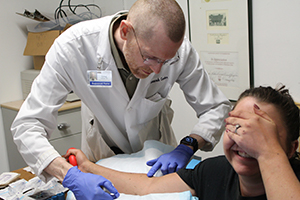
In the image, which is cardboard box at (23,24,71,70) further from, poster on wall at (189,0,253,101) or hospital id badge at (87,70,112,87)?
hospital id badge at (87,70,112,87)

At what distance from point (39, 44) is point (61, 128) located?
0.79 meters

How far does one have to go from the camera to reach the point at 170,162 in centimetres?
133

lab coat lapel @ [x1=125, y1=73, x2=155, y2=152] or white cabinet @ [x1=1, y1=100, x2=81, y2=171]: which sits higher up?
lab coat lapel @ [x1=125, y1=73, x2=155, y2=152]

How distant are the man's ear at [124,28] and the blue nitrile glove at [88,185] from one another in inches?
23.1

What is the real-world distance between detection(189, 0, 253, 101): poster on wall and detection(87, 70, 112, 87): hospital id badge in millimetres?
1364

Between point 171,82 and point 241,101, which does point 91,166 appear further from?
point 241,101

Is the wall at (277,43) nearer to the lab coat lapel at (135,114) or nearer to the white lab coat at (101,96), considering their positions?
the white lab coat at (101,96)

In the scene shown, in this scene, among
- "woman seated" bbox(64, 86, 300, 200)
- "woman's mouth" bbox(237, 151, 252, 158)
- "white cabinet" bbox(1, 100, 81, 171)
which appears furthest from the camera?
"white cabinet" bbox(1, 100, 81, 171)

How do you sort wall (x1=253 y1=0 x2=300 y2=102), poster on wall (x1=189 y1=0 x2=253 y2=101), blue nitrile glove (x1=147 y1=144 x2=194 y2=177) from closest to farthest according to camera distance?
blue nitrile glove (x1=147 y1=144 x2=194 y2=177) < wall (x1=253 y1=0 x2=300 y2=102) < poster on wall (x1=189 y1=0 x2=253 y2=101)

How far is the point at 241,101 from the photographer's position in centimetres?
105

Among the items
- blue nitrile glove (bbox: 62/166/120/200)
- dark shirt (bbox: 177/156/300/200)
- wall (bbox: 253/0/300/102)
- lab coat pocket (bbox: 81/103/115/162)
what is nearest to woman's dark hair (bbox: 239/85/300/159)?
dark shirt (bbox: 177/156/300/200)

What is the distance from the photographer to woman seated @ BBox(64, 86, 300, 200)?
2.63ft

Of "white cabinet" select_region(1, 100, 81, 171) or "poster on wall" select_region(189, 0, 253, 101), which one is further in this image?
"white cabinet" select_region(1, 100, 81, 171)

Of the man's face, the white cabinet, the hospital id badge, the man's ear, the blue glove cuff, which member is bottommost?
the white cabinet
